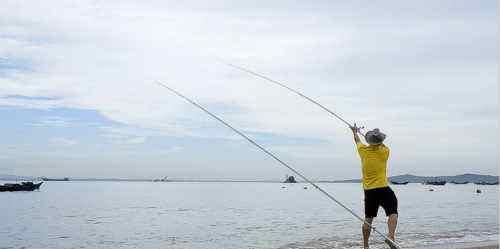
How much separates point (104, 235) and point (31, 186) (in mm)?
86599

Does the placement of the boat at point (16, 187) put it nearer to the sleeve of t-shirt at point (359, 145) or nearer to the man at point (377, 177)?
the sleeve of t-shirt at point (359, 145)

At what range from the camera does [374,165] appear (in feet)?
24.5

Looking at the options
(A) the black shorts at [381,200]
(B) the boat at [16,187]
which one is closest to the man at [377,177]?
(A) the black shorts at [381,200]

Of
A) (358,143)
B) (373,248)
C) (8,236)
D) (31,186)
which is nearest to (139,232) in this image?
(8,236)

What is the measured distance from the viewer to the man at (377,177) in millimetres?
7477

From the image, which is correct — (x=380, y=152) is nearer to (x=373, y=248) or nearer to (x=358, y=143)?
(x=358, y=143)

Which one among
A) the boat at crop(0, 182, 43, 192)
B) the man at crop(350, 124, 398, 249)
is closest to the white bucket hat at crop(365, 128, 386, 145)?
the man at crop(350, 124, 398, 249)

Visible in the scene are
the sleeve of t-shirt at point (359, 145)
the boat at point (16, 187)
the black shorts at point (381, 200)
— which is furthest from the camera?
the boat at point (16, 187)

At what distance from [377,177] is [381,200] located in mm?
301

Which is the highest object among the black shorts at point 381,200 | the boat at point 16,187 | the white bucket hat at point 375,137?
the white bucket hat at point 375,137

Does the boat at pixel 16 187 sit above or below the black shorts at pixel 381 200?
below

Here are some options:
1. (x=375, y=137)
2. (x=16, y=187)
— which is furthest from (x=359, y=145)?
(x=16, y=187)

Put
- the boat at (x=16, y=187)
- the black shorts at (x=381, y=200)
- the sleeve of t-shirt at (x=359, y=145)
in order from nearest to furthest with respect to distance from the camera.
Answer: the black shorts at (x=381, y=200) → the sleeve of t-shirt at (x=359, y=145) → the boat at (x=16, y=187)

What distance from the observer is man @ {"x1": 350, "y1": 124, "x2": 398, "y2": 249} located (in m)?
7.48
